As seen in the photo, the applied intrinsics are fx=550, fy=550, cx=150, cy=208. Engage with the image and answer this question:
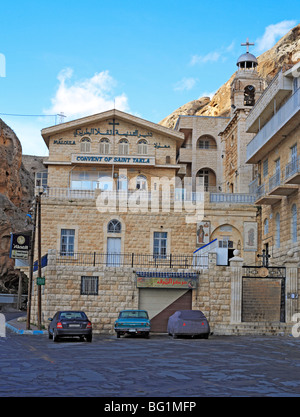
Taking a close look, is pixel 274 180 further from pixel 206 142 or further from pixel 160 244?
pixel 206 142

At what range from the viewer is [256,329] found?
24.4 metres

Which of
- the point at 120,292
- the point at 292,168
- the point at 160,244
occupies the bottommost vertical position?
the point at 120,292

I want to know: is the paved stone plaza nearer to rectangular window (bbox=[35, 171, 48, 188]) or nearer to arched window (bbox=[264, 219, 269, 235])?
arched window (bbox=[264, 219, 269, 235])

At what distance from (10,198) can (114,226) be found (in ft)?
105

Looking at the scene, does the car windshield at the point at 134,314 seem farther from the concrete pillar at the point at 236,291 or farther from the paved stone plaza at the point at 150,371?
the paved stone plaza at the point at 150,371

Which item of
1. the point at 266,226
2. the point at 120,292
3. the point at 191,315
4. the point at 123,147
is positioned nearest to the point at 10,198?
the point at 123,147

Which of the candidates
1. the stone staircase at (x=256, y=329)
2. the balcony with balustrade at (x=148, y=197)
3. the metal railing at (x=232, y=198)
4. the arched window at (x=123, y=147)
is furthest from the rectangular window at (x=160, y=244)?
the stone staircase at (x=256, y=329)

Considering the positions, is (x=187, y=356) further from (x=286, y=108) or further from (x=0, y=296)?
(x=0, y=296)

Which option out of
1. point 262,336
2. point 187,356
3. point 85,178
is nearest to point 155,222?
point 85,178

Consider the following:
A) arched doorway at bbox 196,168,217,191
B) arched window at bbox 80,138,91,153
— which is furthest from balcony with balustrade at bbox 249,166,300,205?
arched doorway at bbox 196,168,217,191

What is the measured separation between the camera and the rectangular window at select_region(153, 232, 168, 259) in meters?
33.5

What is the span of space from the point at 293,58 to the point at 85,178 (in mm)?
28013

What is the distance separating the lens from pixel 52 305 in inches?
1028

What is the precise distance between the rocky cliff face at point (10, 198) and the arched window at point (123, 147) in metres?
17.7
